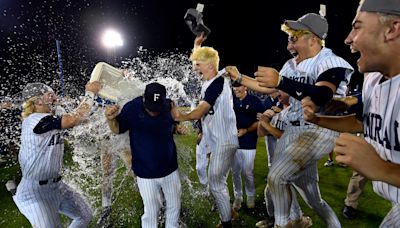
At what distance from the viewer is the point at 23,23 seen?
70.3ft

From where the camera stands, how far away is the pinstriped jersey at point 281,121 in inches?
145

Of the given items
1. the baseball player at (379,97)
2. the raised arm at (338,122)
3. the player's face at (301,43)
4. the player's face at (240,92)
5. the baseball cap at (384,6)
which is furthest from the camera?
the player's face at (240,92)

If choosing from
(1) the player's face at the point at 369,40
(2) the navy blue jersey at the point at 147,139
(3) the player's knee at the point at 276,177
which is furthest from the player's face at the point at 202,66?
(1) the player's face at the point at 369,40

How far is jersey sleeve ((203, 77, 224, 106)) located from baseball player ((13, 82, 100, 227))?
1.47 meters

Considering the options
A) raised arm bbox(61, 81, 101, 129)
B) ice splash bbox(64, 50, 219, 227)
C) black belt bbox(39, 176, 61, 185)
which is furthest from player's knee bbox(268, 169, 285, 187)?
black belt bbox(39, 176, 61, 185)

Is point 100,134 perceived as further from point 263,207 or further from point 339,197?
point 339,197

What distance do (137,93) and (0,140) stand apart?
743 cm

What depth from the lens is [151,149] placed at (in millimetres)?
3783

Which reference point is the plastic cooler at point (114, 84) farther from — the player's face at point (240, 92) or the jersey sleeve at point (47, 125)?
the player's face at point (240, 92)

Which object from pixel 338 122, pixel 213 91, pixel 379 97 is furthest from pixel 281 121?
pixel 379 97

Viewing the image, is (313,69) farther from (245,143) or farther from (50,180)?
(50,180)

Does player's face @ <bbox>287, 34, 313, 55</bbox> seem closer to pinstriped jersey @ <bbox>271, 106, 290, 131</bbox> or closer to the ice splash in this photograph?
pinstriped jersey @ <bbox>271, 106, 290, 131</bbox>

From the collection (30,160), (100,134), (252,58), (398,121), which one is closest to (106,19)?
(252,58)

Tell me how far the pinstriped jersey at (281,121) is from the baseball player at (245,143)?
188 cm
